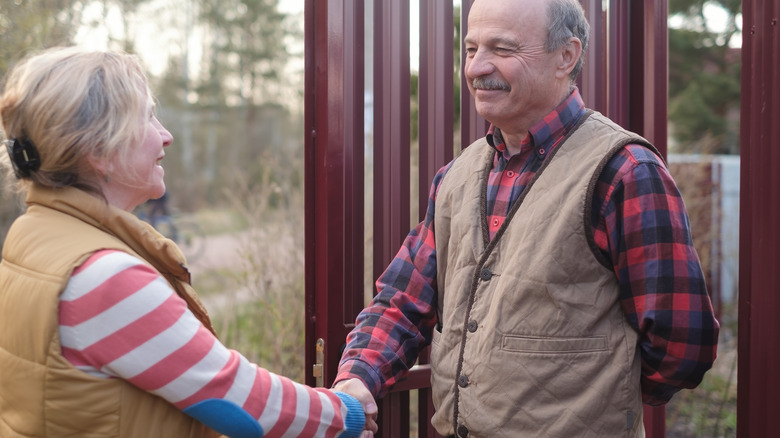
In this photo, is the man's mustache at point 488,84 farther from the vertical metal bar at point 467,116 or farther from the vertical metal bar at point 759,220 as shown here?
the vertical metal bar at point 759,220

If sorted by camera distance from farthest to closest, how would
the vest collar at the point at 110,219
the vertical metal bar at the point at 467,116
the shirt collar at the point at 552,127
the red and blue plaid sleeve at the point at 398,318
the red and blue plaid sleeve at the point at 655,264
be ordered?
the vertical metal bar at the point at 467,116 < the red and blue plaid sleeve at the point at 398,318 < the shirt collar at the point at 552,127 < the red and blue plaid sleeve at the point at 655,264 < the vest collar at the point at 110,219

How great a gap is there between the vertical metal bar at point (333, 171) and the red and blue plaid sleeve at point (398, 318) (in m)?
0.20

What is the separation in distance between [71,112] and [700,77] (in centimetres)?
1054

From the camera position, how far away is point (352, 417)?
5.92 ft

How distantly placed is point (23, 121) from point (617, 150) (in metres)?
1.28

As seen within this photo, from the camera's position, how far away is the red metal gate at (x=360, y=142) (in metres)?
2.37

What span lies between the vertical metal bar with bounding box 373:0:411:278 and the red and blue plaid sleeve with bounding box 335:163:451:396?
0.93 feet

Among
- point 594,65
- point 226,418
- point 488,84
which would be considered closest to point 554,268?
point 488,84

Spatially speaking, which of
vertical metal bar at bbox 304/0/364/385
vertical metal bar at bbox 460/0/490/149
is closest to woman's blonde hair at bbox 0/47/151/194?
vertical metal bar at bbox 304/0/364/385

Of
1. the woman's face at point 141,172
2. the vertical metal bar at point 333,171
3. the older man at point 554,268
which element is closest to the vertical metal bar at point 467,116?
Result: the vertical metal bar at point 333,171

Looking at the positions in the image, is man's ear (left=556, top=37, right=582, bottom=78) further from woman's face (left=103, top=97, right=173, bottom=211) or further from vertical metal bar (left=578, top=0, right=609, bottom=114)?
woman's face (left=103, top=97, right=173, bottom=211)

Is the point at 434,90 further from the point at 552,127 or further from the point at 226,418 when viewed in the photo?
the point at 226,418

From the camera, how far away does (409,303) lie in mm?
2180

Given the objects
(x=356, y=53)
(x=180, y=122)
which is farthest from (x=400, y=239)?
(x=180, y=122)
